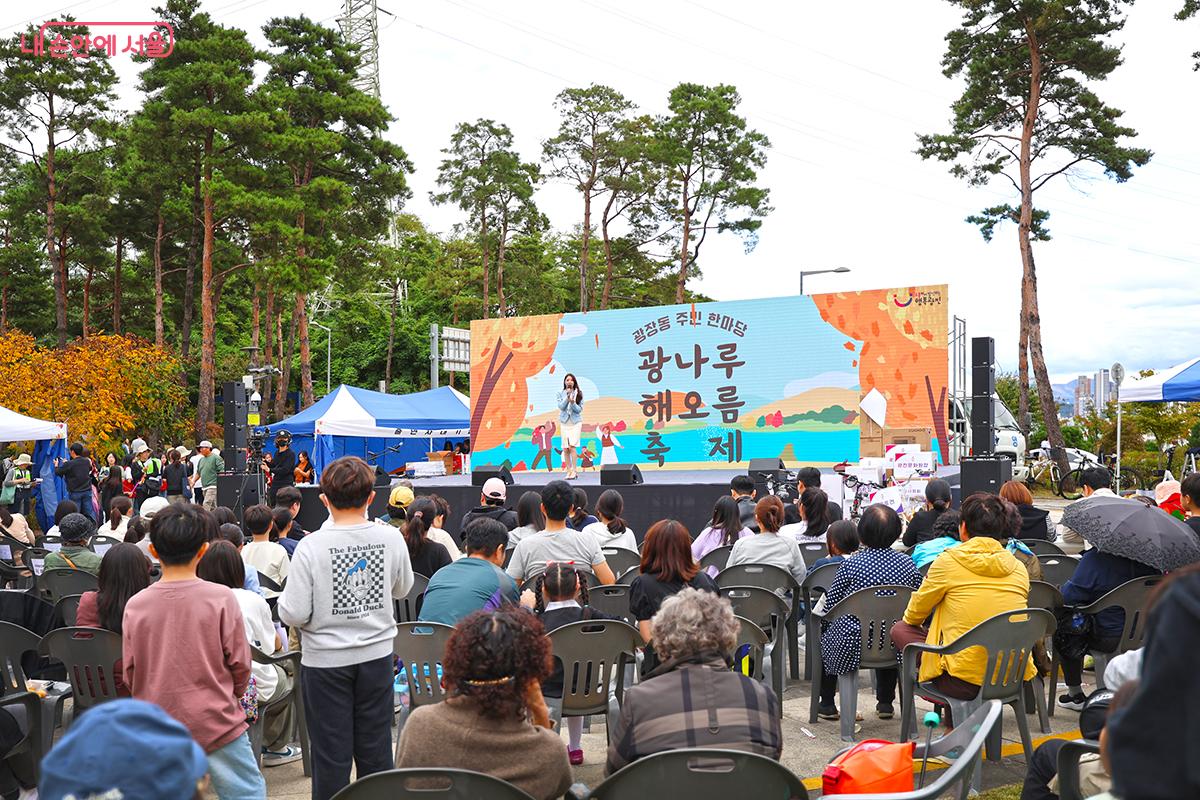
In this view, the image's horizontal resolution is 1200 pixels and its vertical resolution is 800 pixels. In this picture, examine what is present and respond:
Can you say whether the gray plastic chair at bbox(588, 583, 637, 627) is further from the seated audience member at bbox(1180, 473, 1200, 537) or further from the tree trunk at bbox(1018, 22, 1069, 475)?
the tree trunk at bbox(1018, 22, 1069, 475)

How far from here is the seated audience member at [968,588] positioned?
3781 millimetres

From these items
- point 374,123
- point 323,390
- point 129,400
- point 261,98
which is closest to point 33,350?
point 129,400

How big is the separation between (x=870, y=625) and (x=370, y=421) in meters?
17.0

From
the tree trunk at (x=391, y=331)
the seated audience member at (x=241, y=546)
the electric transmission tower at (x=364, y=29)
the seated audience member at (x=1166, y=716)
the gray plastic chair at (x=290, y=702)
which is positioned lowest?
the gray plastic chair at (x=290, y=702)

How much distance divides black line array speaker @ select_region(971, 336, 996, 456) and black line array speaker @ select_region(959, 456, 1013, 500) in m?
0.16

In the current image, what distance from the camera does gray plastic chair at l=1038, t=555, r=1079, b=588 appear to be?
17.3 feet

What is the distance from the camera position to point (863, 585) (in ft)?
14.5

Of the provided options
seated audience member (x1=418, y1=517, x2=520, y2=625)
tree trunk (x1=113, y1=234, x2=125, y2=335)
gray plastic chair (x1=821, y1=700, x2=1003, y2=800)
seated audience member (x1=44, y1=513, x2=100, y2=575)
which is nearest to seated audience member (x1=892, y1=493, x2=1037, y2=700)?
gray plastic chair (x1=821, y1=700, x2=1003, y2=800)

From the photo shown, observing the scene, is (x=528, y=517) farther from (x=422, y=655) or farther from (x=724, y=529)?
(x=422, y=655)

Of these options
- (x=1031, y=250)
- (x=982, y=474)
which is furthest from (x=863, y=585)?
(x=1031, y=250)

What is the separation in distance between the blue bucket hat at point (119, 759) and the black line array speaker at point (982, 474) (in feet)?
30.5

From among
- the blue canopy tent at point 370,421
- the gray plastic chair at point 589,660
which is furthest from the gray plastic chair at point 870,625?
the blue canopy tent at point 370,421

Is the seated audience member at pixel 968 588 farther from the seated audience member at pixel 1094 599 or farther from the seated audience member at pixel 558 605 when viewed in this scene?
the seated audience member at pixel 558 605

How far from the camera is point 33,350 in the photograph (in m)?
21.5
